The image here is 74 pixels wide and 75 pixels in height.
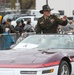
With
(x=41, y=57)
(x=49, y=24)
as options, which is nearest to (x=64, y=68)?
(x=41, y=57)

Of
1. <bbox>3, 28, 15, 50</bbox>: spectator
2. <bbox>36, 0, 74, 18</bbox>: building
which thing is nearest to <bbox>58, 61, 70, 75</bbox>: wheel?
<bbox>3, 28, 15, 50</bbox>: spectator

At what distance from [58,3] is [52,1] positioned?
1.08 m

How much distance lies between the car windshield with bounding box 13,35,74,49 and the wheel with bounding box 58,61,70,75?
2.93ft

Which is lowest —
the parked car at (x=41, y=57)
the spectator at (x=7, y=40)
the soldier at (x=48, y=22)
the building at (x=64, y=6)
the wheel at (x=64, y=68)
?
the building at (x=64, y=6)

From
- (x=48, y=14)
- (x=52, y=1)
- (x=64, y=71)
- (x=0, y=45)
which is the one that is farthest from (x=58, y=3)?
(x=64, y=71)

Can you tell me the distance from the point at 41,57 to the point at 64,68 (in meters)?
0.63

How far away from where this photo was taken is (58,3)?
50656 mm

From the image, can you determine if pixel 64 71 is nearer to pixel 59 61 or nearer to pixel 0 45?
pixel 59 61

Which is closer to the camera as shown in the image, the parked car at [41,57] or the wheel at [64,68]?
the parked car at [41,57]

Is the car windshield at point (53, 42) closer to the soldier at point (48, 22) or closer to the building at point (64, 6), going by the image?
the soldier at point (48, 22)

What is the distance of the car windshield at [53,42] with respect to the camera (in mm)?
9812

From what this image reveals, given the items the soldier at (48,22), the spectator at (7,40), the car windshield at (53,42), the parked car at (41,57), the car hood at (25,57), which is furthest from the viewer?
the spectator at (7,40)

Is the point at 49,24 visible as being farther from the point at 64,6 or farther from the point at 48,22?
the point at 64,6

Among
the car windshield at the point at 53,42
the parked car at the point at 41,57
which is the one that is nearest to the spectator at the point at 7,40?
the parked car at the point at 41,57
